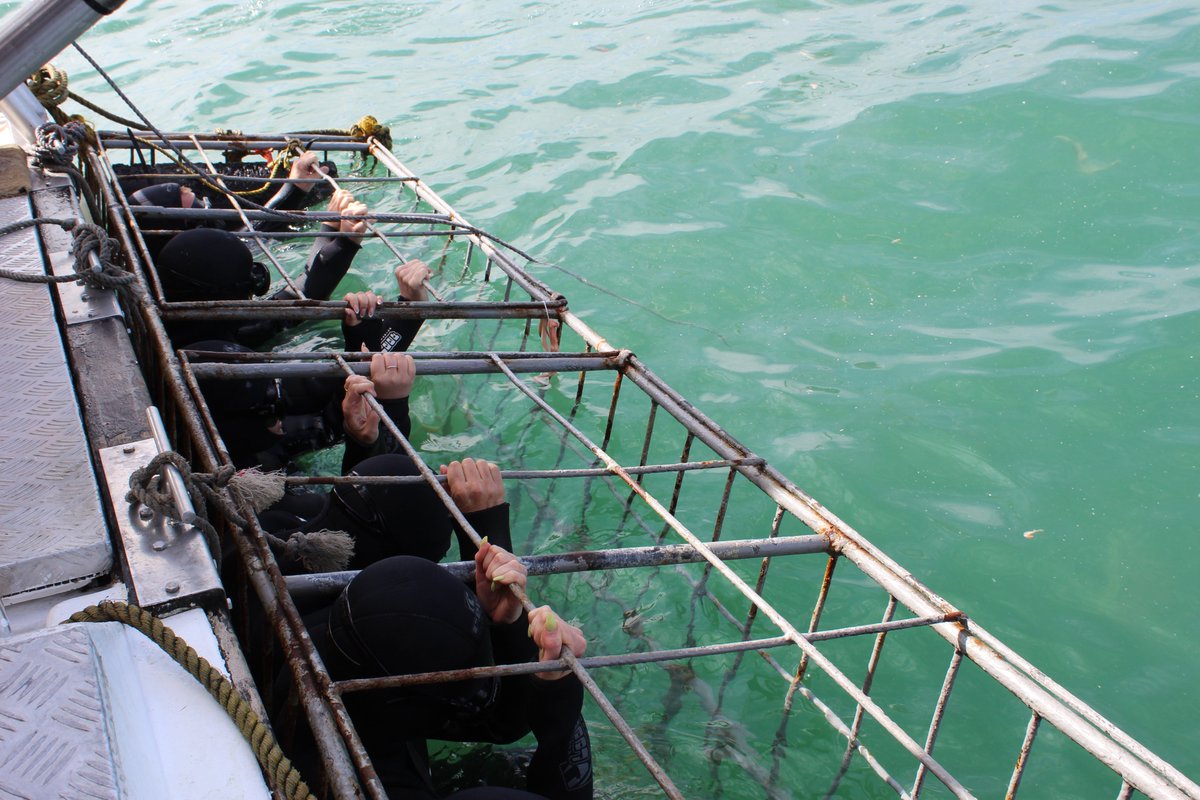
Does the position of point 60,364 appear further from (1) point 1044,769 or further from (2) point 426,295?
(1) point 1044,769

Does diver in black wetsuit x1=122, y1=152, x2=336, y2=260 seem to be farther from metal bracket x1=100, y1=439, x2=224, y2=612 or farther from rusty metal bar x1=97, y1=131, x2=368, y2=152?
metal bracket x1=100, y1=439, x2=224, y2=612

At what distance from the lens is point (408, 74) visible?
12.0m

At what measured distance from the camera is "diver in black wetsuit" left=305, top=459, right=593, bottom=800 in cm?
230

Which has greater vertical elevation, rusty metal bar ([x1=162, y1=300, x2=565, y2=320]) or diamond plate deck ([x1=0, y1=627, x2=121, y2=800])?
diamond plate deck ([x1=0, y1=627, x2=121, y2=800])

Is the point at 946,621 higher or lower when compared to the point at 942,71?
lower

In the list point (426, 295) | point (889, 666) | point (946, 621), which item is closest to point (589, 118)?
point (426, 295)

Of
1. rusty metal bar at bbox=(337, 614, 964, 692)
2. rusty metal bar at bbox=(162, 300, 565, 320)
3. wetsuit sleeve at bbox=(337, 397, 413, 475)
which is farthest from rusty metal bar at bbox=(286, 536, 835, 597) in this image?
rusty metal bar at bbox=(162, 300, 565, 320)

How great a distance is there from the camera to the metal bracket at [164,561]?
2031mm

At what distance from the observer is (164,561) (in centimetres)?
212

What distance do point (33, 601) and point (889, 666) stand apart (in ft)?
10.4

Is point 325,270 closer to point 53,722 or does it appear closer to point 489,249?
point 489,249

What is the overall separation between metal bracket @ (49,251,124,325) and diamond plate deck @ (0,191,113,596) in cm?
7

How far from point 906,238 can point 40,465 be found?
6.27 metres

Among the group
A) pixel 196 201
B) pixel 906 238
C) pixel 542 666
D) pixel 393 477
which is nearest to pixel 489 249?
pixel 196 201
